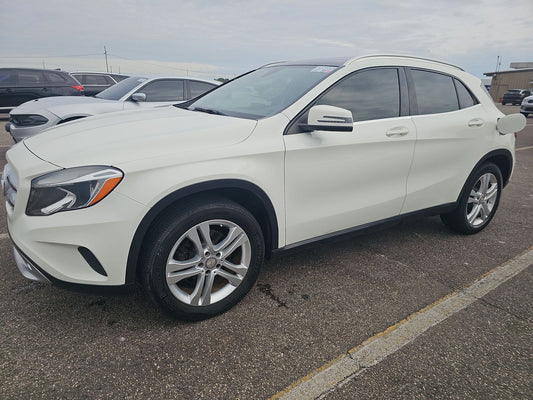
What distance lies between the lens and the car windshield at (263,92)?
2599 millimetres

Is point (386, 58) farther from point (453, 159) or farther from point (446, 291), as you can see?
point (446, 291)

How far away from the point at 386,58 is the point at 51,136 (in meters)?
2.50

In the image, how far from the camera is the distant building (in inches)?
1938

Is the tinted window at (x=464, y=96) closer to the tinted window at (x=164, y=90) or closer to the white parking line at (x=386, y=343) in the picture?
the white parking line at (x=386, y=343)

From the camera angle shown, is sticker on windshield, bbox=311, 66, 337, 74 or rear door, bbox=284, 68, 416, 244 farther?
sticker on windshield, bbox=311, 66, 337, 74

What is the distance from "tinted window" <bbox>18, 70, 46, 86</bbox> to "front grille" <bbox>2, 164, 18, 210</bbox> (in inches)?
369

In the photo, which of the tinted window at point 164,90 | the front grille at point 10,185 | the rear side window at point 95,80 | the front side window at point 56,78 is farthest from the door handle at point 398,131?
the rear side window at point 95,80

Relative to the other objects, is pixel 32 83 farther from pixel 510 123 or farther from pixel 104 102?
pixel 510 123

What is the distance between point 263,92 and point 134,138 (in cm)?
118

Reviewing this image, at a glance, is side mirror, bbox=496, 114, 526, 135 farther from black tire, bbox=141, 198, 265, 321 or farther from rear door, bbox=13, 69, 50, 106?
rear door, bbox=13, 69, 50, 106

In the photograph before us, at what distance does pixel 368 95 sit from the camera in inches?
112

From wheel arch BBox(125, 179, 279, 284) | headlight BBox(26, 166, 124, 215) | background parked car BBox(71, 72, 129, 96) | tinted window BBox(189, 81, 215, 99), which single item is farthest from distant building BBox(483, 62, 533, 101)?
headlight BBox(26, 166, 124, 215)

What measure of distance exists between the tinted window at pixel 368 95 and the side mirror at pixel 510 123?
1354mm

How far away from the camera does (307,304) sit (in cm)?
252
